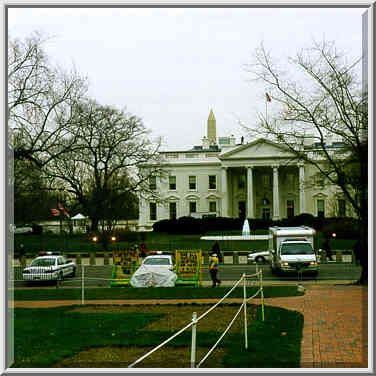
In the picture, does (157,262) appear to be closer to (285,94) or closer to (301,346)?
(285,94)

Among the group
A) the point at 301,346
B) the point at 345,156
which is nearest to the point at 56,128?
the point at 345,156

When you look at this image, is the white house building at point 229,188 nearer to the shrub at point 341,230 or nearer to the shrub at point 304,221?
the shrub at point 304,221

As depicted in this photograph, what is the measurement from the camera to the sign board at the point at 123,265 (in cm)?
2427

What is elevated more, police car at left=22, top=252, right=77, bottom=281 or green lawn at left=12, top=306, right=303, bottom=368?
green lawn at left=12, top=306, right=303, bottom=368

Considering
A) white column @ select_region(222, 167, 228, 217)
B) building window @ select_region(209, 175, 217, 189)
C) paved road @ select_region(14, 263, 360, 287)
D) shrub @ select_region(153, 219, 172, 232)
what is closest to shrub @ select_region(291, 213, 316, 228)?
white column @ select_region(222, 167, 228, 217)

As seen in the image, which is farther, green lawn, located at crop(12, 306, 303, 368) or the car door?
the car door

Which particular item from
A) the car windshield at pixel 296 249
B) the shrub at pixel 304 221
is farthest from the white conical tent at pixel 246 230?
the car windshield at pixel 296 249

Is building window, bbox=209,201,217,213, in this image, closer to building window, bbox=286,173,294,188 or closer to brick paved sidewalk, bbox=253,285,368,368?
building window, bbox=286,173,294,188

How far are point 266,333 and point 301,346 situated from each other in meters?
1.69

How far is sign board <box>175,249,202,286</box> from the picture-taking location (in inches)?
941

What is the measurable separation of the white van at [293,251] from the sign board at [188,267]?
5.53m

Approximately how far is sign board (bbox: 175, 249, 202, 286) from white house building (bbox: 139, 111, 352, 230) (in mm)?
55366

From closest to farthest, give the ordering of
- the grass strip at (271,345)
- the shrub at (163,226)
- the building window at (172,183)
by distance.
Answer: the grass strip at (271,345)
the shrub at (163,226)
the building window at (172,183)

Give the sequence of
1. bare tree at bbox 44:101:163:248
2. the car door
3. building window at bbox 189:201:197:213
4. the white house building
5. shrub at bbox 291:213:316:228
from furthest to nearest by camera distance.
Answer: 1. building window at bbox 189:201:197:213
2. the white house building
3. shrub at bbox 291:213:316:228
4. bare tree at bbox 44:101:163:248
5. the car door
